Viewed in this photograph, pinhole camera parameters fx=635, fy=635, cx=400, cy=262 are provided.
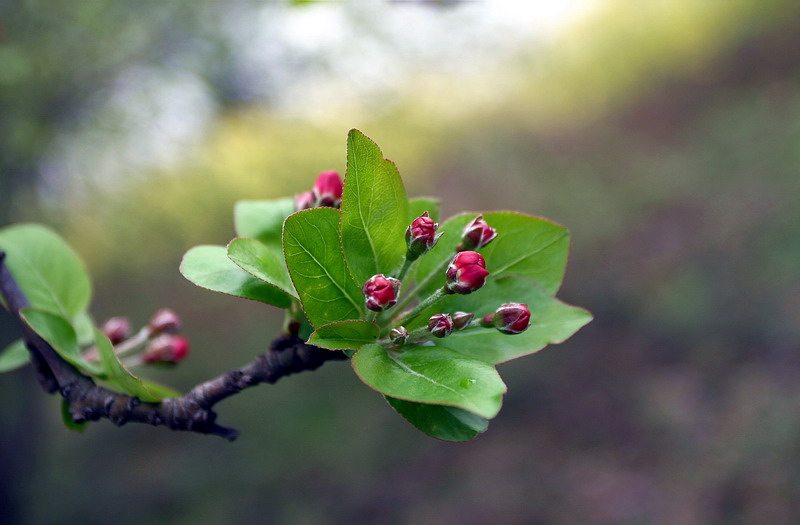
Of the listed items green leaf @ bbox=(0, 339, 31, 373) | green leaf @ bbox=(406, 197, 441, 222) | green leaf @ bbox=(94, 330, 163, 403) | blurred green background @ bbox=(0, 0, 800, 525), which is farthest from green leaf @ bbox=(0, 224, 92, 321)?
blurred green background @ bbox=(0, 0, 800, 525)

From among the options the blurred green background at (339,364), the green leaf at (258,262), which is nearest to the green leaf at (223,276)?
the green leaf at (258,262)

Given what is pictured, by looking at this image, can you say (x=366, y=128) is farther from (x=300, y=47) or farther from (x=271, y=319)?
(x=271, y=319)

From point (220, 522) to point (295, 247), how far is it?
125 inches

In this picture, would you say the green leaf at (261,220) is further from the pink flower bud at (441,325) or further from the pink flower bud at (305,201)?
the pink flower bud at (441,325)

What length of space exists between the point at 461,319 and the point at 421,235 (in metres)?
0.08

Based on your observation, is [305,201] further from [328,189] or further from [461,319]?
[461,319]

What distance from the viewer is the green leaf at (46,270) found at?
0.69 metres

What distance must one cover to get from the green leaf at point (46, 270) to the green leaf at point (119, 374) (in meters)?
0.17

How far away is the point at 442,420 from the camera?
0.47 metres

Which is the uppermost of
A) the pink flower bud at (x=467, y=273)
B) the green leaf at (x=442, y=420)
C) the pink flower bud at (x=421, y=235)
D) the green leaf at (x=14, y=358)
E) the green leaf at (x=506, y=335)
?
the pink flower bud at (x=421, y=235)

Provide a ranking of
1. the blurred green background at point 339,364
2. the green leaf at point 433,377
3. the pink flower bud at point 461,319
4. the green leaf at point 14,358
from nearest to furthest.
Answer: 1. the green leaf at point 433,377
2. the pink flower bud at point 461,319
3. the green leaf at point 14,358
4. the blurred green background at point 339,364

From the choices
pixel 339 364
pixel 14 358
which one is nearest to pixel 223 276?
pixel 14 358

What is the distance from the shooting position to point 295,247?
17.4 inches

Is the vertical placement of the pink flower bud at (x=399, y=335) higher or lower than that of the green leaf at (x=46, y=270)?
higher
